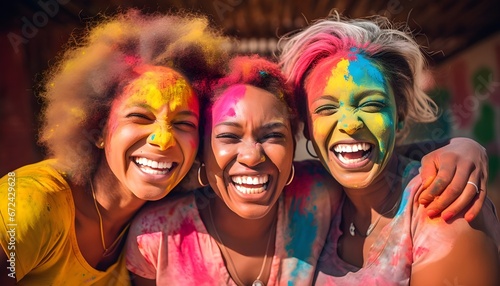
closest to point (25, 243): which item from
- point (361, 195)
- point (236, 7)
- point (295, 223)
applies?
point (295, 223)

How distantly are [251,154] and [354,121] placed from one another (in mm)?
416

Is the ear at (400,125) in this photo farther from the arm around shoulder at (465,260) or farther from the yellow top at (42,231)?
the yellow top at (42,231)

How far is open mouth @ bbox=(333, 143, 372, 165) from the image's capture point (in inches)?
84.1

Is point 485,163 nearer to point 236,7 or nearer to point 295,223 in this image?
point 295,223

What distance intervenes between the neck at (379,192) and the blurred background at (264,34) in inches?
34.2

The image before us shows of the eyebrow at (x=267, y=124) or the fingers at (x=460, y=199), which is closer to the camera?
the fingers at (x=460, y=199)

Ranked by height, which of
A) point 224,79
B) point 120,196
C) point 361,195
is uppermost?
point 224,79

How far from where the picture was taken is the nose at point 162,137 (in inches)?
82.0

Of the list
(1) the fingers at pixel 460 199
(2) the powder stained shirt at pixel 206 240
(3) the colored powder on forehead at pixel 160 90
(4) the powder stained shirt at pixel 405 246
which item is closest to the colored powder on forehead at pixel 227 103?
(3) the colored powder on forehead at pixel 160 90

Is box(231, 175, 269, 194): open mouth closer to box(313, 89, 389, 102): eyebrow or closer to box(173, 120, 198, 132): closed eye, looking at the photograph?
box(173, 120, 198, 132): closed eye

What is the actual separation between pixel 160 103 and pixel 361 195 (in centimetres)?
92

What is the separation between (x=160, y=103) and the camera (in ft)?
6.96

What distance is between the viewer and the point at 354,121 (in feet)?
6.91

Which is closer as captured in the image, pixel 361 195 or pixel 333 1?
pixel 361 195
